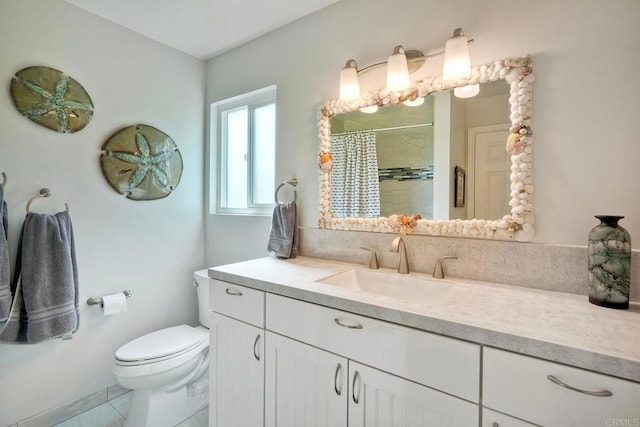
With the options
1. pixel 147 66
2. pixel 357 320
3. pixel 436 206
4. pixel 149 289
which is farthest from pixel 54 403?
pixel 436 206

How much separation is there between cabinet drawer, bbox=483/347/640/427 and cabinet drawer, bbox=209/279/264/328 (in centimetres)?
86

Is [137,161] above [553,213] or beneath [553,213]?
above

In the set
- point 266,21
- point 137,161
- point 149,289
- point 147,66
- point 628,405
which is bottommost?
point 149,289

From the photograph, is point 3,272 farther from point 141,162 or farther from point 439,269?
point 439,269

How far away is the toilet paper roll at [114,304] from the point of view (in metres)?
1.81

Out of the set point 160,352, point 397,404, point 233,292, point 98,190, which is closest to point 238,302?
point 233,292

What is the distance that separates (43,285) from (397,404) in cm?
179

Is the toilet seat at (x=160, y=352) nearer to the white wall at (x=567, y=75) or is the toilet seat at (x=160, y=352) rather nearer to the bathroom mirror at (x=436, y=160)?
the bathroom mirror at (x=436, y=160)

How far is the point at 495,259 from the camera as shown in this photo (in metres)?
1.24

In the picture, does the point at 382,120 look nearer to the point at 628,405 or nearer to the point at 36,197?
the point at 628,405

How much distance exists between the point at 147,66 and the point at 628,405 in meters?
2.73

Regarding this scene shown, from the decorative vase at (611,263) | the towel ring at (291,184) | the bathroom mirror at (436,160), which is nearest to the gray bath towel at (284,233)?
the towel ring at (291,184)

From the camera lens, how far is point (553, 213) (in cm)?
114

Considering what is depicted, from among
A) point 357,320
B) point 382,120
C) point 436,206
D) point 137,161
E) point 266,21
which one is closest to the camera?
point 357,320
